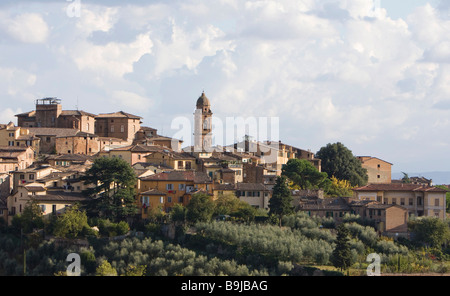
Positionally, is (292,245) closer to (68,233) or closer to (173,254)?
(173,254)

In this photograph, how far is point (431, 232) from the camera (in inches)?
1825

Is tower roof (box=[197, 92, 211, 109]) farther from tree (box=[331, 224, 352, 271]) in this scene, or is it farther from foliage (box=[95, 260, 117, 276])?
foliage (box=[95, 260, 117, 276])

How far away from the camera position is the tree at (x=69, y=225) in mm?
43031

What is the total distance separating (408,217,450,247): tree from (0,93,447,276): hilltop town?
1212 millimetres

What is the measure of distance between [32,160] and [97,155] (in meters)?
6.02

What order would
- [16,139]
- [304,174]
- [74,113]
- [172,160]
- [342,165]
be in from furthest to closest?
[342,165] < [74,113] < [304,174] < [16,139] < [172,160]

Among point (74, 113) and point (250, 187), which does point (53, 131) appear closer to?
point (74, 113)

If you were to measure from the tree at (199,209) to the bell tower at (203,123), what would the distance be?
17.0 m

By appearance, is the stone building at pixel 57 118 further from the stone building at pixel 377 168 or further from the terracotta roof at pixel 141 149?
the stone building at pixel 377 168

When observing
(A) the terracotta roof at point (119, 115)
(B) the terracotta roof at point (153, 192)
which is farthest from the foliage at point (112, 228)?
(A) the terracotta roof at point (119, 115)

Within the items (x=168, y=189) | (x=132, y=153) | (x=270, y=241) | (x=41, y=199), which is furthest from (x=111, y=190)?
(x=270, y=241)

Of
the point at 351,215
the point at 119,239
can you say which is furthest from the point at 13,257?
the point at 351,215

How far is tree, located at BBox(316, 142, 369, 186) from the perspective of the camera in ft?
226

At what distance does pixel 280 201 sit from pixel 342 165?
78.7ft
